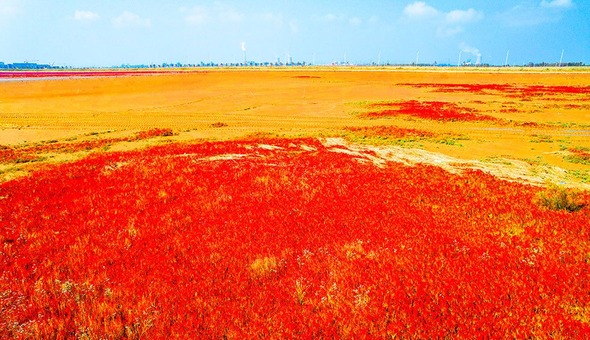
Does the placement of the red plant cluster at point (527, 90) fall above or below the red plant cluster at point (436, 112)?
below

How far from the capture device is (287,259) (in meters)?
7.68

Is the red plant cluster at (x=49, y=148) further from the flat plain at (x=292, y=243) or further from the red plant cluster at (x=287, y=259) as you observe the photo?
the red plant cluster at (x=287, y=259)

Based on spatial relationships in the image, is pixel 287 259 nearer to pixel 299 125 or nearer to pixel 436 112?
pixel 299 125

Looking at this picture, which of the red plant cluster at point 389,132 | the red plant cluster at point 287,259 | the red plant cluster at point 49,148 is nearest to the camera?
the red plant cluster at point 287,259

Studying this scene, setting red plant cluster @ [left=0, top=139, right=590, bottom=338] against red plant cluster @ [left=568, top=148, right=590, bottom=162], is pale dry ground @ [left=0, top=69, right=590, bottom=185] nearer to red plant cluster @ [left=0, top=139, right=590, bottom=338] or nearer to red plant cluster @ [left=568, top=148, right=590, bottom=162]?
red plant cluster @ [left=568, top=148, right=590, bottom=162]

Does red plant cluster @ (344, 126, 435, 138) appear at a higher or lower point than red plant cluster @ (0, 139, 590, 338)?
lower

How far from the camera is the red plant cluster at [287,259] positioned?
557 centimetres

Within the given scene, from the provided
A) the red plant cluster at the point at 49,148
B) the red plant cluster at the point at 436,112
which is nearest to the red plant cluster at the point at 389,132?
the red plant cluster at the point at 436,112

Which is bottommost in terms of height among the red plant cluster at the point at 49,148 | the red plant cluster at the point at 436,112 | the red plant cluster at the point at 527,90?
the red plant cluster at the point at 527,90

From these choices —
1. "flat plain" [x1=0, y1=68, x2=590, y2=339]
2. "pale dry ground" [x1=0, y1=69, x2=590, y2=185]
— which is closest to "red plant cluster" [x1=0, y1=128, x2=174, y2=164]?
"flat plain" [x1=0, y1=68, x2=590, y2=339]

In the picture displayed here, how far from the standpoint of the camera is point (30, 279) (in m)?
6.79

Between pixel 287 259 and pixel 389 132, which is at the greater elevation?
pixel 287 259

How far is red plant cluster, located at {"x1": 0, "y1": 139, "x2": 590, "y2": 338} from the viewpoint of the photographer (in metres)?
5.57

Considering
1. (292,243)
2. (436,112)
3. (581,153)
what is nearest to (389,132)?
(581,153)
